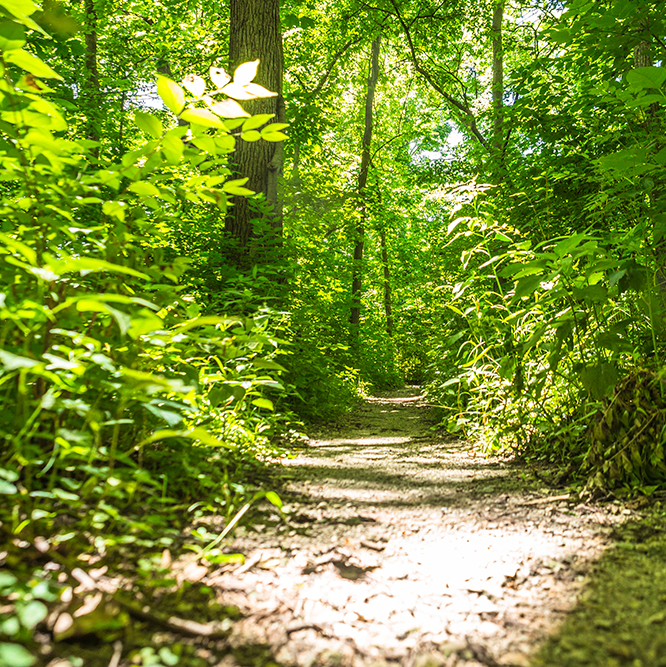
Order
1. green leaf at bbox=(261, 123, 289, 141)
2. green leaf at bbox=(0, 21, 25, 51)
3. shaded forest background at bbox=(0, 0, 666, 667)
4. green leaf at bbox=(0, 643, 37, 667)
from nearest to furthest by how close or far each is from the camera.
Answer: green leaf at bbox=(0, 643, 37, 667), shaded forest background at bbox=(0, 0, 666, 667), green leaf at bbox=(0, 21, 25, 51), green leaf at bbox=(261, 123, 289, 141)

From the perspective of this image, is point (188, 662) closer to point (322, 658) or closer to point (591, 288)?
point (322, 658)

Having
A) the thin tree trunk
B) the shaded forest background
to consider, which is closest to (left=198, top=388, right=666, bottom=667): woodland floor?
the shaded forest background

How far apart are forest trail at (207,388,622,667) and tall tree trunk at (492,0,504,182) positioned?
519cm

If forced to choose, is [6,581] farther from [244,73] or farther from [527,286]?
[527,286]

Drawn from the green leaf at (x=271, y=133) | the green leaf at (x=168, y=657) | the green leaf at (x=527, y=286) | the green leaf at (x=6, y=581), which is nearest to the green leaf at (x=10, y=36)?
the green leaf at (x=271, y=133)

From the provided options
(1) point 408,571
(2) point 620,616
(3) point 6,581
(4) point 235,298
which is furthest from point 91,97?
(2) point 620,616

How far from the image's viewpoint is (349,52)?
11.4 meters

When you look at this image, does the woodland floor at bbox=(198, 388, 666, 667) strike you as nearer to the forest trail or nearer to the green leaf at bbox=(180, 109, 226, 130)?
the forest trail

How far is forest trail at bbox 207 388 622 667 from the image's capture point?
3.07 ft

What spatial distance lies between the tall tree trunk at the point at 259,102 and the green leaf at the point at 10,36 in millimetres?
3168

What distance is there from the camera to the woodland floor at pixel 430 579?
0.92m

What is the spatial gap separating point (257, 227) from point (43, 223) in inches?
117

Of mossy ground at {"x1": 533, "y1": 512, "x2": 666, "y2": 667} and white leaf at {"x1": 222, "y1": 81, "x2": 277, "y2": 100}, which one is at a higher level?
white leaf at {"x1": 222, "y1": 81, "x2": 277, "y2": 100}

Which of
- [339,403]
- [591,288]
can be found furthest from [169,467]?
[339,403]
